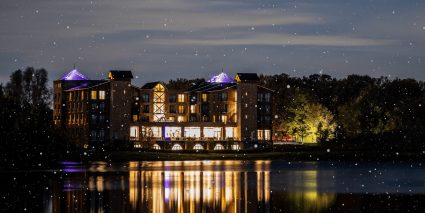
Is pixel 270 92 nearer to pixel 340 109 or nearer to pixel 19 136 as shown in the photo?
pixel 340 109

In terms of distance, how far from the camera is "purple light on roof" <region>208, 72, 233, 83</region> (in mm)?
177650

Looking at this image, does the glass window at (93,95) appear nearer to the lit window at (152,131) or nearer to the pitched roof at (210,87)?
the lit window at (152,131)

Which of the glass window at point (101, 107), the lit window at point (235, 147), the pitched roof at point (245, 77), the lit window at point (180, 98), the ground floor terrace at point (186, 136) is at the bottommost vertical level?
the lit window at point (235, 147)

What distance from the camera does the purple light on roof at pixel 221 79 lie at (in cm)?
17765

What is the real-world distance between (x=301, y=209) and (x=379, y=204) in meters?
6.00

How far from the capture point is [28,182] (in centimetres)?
7638

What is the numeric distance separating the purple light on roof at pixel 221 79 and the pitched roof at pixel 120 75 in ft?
64.4

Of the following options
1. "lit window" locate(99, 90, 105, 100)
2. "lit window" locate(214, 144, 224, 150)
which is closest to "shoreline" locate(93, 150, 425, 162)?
"lit window" locate(214, 144, 224, 150)

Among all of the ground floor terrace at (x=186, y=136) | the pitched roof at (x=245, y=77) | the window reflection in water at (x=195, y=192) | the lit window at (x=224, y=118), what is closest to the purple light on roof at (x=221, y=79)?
the pitched roof at (x=245, y=77)

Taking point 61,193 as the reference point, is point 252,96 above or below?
above

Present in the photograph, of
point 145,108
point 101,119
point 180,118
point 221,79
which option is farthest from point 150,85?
point 101,119

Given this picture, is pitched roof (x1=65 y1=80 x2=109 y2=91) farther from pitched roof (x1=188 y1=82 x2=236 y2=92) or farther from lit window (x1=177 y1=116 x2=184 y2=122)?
pitched roof (x1=188 y1=82 x2=236 y2=92)

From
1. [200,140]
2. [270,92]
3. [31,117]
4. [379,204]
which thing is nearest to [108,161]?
[31,117]

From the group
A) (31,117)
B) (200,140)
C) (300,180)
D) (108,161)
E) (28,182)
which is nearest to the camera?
(28,182)
